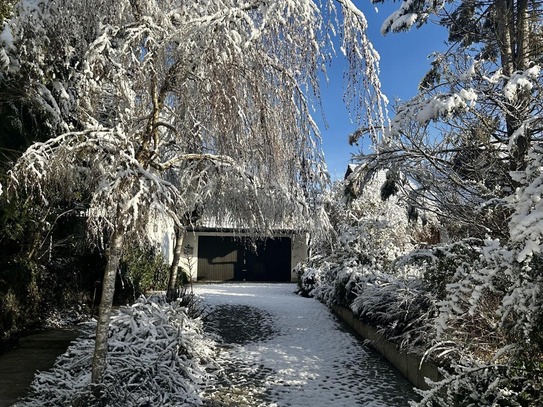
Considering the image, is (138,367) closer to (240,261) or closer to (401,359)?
(401,359)

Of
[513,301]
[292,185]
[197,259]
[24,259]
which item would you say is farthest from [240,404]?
[197,259]

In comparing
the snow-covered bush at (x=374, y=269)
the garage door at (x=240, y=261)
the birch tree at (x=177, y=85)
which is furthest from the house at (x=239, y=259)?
the birch tree at (x=177, y=85)

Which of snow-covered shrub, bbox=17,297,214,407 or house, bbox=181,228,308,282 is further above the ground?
house, bbox=181,228,308,282

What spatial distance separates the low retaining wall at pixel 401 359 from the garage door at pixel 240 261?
13.0 metres

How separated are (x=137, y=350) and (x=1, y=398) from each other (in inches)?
61.1

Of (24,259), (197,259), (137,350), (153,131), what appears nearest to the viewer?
(153,131)

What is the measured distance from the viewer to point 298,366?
675 centimetres

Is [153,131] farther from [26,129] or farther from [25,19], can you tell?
[26,129]

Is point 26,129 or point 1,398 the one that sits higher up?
point 26,129

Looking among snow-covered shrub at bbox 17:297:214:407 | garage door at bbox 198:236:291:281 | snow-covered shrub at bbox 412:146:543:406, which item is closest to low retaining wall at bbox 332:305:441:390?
snow-covered shrub at bbox 412:146:543:406

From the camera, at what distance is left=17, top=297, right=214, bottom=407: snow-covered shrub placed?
4.76 m

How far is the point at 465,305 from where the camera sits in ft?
16.5

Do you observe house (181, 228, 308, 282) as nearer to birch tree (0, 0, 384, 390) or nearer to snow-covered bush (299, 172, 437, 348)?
snow-covered bush (299, 172, 437, 348)

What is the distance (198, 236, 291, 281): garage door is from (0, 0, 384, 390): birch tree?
17.3m
